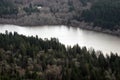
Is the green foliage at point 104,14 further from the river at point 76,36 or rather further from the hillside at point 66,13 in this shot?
the river at point 76,36

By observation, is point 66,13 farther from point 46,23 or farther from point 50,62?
point 50,62

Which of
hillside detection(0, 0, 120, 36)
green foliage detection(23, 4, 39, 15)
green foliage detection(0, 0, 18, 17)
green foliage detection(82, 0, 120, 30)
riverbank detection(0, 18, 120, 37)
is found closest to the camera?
green foliage detection(82, 0, 120, 30)

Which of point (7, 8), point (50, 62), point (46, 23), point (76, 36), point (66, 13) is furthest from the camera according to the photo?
point (66, 13)

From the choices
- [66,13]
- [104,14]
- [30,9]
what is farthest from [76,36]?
[30,9]

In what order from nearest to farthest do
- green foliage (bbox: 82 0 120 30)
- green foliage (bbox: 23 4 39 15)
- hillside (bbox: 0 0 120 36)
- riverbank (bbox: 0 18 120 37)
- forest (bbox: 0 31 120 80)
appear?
forest (bbox: 0 31 120 80)
green foliage (bbox: 82 0 120 30)
hillside (bbox: 0 0 120 36)
riverbank (bbox: 0 18 120 37)
green foliage (bbox: 23 4 39 15)

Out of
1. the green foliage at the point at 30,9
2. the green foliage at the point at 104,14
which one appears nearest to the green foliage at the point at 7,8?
the green foliage at the point at 30,9

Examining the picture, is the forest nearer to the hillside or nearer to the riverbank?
the hillside

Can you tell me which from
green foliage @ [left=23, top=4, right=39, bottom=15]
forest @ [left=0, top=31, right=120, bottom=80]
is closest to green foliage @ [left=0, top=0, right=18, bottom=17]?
green foliage @ [left=23, top=4, right=39, bottom=15]
